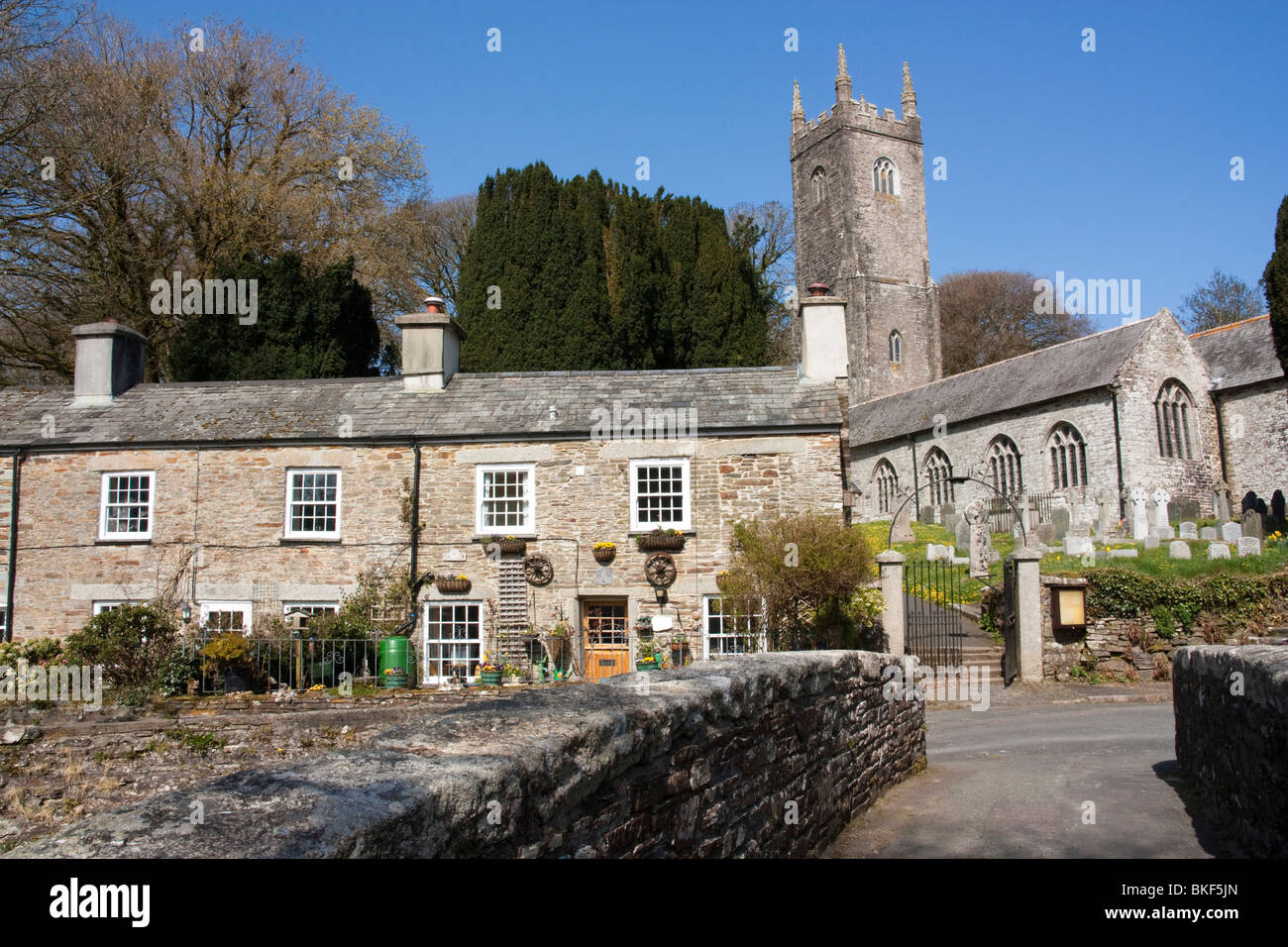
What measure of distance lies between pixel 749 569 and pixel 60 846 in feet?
46.0

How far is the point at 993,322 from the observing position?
183 feet

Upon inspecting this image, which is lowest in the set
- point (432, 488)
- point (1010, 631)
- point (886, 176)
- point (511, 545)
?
point (1010, 631)

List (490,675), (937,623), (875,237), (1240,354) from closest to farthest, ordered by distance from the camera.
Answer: (490,675)
(937,623)
(1240,354)
(875,237)

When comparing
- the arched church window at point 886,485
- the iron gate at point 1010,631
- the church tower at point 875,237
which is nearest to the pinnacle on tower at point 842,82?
the church tower at point 875,237

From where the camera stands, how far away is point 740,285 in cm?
3309

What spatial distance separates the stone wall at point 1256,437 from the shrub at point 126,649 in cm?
3464

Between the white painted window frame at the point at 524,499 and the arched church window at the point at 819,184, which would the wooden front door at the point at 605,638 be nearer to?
the white painted window frame at the point at 524,499

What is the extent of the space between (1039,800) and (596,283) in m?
25.9

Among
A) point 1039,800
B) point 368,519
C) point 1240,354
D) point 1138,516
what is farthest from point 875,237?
point 1039,800

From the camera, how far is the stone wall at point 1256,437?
32.2 metres

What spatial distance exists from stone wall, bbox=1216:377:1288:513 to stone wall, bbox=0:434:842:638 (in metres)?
24.3

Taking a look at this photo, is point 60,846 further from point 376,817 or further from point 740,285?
point 740,285

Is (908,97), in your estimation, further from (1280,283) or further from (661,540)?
(661,540)

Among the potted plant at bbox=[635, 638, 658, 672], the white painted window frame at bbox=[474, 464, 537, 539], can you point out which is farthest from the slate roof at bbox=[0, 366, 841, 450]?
the potted plant at bbox=[635, 638, 658, 672]
